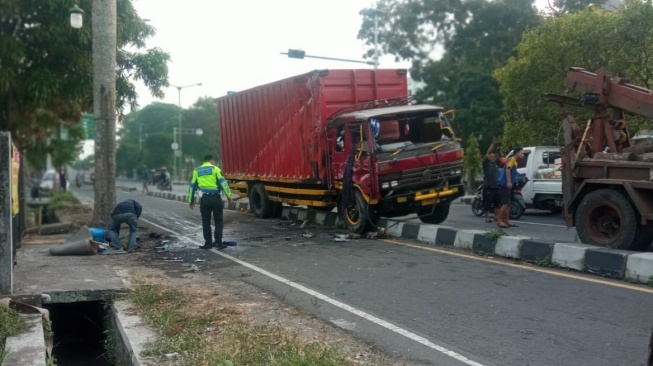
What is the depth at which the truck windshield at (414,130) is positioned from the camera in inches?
475

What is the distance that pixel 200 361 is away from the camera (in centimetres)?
444

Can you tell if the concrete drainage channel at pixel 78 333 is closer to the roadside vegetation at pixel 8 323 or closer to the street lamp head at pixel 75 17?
the roadside vegetation at pixel 8 323

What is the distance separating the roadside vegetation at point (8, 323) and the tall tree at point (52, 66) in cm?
740

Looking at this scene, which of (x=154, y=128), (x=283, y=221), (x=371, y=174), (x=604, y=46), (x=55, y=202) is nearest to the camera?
(x=371, y=174)

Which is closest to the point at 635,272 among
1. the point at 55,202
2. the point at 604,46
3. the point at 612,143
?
the point at 612,143

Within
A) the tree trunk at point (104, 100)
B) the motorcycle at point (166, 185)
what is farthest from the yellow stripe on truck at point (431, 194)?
the motorcycle at point (166, 185)

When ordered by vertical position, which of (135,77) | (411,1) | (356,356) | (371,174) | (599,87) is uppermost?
(411,1)

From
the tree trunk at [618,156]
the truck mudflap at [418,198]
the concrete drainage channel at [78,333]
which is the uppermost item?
the tree trunk at [618,156]

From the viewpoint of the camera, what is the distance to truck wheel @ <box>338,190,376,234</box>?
11.8m

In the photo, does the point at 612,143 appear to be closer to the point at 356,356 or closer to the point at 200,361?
the point at 356,356

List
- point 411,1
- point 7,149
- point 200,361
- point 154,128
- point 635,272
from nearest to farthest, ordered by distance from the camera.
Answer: point 200,361
point 7,149
point 635,272
point 411,1
point 154,128

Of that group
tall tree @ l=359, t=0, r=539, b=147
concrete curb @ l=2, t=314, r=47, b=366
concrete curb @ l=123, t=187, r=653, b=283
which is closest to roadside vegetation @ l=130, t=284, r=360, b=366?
→ concrete curb @ l=2, t=314, r=47, b=366

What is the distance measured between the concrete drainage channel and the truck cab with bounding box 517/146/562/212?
1174 centimetres

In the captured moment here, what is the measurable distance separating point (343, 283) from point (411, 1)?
32.7m
